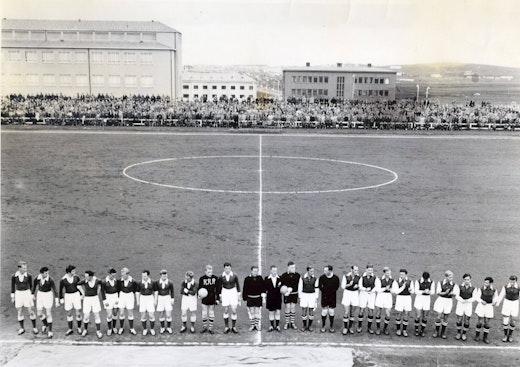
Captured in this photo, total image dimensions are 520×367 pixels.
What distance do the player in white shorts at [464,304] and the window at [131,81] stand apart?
2293 inches

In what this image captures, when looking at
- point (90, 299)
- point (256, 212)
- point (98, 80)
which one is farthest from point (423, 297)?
point (98, 80)

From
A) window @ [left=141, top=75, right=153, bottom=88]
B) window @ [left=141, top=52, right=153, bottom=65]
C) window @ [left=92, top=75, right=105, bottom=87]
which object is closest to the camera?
window @ [left=92, top=75, right=105, bottom=87]

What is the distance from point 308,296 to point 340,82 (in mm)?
76855

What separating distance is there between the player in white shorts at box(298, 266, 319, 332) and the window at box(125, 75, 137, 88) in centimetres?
5686

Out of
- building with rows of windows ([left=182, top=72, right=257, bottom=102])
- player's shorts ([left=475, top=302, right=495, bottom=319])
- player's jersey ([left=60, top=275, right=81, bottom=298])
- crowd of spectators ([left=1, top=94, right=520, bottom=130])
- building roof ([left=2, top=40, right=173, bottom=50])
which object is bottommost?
player's shorts ([left=475, top=302, right=495, bottom=319])

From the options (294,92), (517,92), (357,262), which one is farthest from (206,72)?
(357,262)

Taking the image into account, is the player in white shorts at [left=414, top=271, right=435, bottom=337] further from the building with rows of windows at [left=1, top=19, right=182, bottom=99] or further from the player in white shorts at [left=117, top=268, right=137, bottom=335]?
the building with rows of windows at [left=1, top=19, right=182, bottom=99]

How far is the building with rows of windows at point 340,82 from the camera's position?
84188mm

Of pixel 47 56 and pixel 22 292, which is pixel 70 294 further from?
pixel 47 56

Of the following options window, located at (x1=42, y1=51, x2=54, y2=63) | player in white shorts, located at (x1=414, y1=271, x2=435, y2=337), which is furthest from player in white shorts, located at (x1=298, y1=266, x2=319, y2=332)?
window, located at (x1=42, y1=51, x2=54, y2=63)

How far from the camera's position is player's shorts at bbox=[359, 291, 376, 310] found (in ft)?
38.6

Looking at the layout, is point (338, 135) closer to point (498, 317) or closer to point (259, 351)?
point (498, 317)

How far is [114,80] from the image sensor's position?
209 feet

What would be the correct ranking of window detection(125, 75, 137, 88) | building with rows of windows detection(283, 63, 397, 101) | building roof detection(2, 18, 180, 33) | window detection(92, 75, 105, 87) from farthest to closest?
1. building with rows of windows detection(283, 63, 397, 101)
2. building roof detection(2, 18, 180, 33)
3. window detection(125, 75, 137, 88)
4. window detection(92, 75, 105, 87)
